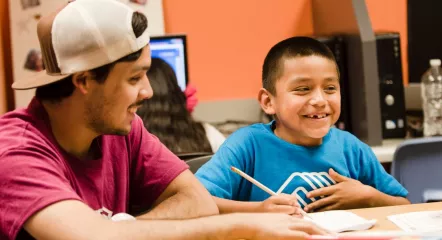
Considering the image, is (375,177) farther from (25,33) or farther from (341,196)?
(25,33)

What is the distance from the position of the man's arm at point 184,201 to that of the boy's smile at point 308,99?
0.39m

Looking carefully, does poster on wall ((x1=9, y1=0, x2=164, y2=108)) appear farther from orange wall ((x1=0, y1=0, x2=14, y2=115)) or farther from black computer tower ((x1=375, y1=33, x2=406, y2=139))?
black computer tower ((x1=375, y1=33, x2=406, y2=139))

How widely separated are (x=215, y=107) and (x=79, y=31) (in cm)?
241

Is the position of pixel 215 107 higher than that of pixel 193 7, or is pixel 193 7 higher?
pixel 193 7

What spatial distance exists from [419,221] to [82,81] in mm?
802

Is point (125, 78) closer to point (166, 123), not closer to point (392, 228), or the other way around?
point (392, 228)

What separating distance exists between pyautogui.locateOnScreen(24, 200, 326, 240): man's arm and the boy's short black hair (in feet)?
2.36

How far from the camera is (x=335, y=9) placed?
3.45 metres

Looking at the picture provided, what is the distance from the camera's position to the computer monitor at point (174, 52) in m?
3.50

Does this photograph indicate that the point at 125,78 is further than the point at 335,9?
No

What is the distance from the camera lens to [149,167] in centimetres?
168

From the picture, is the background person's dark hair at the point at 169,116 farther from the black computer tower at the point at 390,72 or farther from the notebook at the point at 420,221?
the notebook at the point at 420,221

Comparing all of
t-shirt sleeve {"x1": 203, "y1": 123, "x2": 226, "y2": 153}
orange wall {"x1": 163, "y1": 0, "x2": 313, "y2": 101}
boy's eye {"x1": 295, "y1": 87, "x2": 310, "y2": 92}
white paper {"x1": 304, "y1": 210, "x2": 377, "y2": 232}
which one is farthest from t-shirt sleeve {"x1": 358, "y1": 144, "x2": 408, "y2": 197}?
orange wall {"x1": 163, "y1": 0, "x2": 313, "y2": 101}

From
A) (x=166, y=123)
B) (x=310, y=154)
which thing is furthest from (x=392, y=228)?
(x=166, y=123)
